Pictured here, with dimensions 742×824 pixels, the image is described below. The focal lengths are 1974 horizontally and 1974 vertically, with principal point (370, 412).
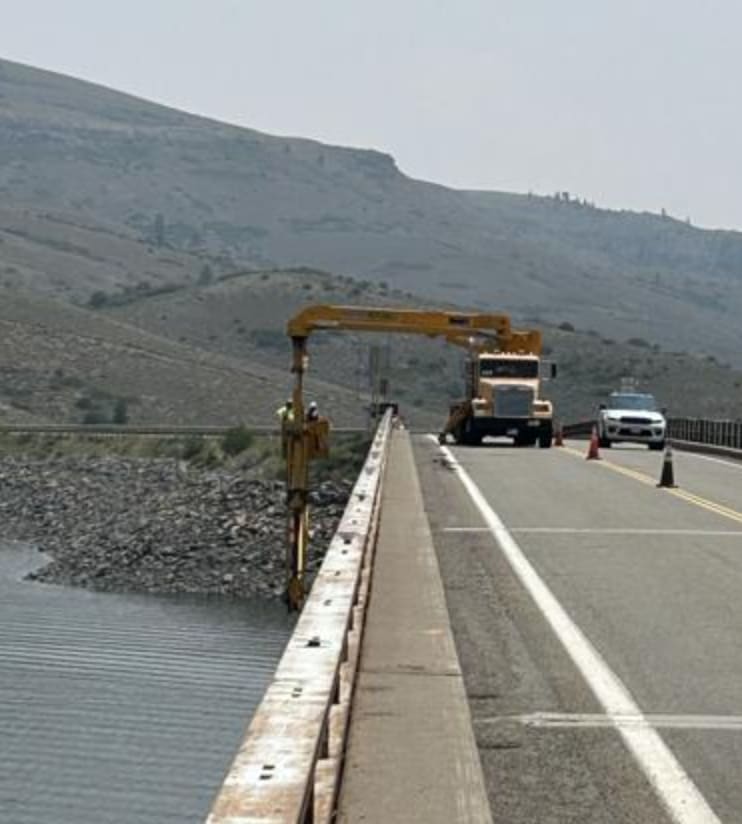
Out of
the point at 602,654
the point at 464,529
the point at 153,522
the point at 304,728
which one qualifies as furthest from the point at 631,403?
the point at 304,728

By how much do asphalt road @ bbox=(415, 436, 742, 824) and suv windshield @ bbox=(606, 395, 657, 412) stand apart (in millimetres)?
31753

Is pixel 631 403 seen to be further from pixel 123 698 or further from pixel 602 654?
pixel 602 654

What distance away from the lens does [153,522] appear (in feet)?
210

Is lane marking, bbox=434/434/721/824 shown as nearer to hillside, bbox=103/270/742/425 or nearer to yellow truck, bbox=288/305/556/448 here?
yellow truck, bbox=288/305/556/448

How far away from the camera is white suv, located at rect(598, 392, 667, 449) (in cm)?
5681

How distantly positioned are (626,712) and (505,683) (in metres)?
1.02

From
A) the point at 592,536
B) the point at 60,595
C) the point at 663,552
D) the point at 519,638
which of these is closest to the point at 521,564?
the point at 663,552

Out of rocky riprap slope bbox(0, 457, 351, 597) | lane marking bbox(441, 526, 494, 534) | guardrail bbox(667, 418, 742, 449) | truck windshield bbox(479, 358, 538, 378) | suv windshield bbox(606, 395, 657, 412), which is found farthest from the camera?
suv windshield bbox(606, 395, 657, 412)

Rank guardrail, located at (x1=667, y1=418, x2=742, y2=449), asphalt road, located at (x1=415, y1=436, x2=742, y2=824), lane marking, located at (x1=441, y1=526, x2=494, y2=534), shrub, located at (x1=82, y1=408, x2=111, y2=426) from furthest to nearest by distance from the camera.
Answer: shrub, located at (x1=82, y1=408, x2=111, y2=426)
guardrail, located at (x1=667, y1=418, x2=742, y2=449)
lane marking, located at (x1=441, y1=526, x2=494, y2=534)
asphalt road, located at (x1=415, y1=436, x2=742, y2=824)

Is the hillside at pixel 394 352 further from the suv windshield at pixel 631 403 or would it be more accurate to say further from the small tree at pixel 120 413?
the suv windshield at pixel 631 403

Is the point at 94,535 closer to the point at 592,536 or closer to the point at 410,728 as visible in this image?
the point at 592,536

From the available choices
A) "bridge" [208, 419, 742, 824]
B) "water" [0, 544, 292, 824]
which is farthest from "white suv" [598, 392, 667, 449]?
"bridge" [208, 419, 742, 824]

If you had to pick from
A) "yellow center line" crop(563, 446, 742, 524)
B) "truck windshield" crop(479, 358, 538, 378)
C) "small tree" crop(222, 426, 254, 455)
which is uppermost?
"truck windshield" crop(479, 358, 538, 378)

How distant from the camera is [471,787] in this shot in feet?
26.3
